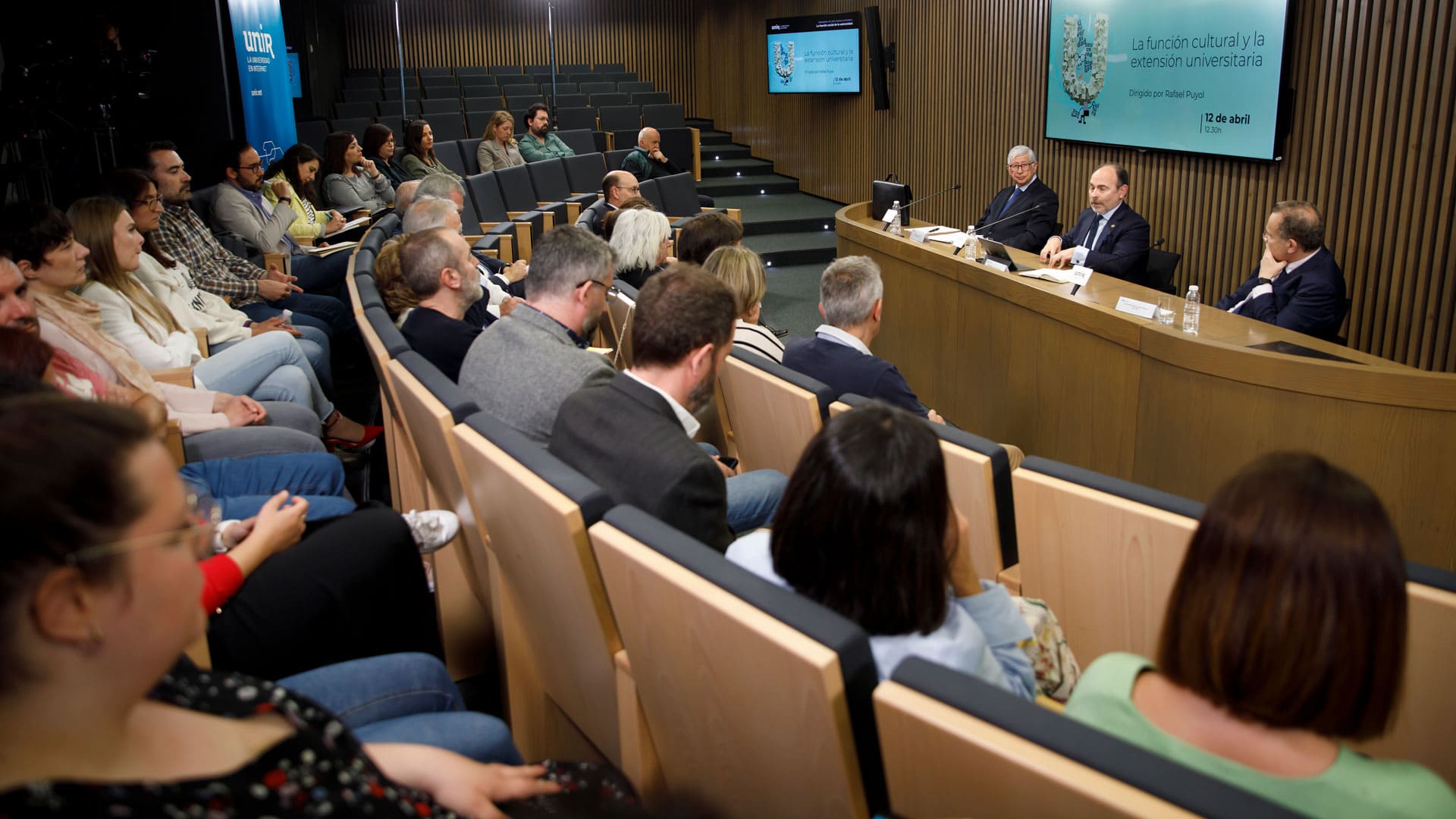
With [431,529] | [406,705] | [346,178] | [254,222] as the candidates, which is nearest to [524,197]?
[346,178]

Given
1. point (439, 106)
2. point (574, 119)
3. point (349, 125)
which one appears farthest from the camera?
point (574, 119)

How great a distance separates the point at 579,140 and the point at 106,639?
10.2m

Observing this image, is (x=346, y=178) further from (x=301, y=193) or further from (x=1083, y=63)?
(x=1083, y=63)

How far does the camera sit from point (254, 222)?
5.41 metres

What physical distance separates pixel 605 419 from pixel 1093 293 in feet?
9.02

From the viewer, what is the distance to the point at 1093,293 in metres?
4.03

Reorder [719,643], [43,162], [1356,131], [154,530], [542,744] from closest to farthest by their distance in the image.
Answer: [154,530], [719,643], [542,744], [1356,131], [43,162]

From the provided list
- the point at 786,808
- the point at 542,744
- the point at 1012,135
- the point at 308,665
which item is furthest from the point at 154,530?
the point at 1012,135

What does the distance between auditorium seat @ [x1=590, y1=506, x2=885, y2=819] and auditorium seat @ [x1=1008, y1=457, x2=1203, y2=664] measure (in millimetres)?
696

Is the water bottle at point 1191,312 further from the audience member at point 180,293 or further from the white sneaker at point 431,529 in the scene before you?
the audience member at point 180,293

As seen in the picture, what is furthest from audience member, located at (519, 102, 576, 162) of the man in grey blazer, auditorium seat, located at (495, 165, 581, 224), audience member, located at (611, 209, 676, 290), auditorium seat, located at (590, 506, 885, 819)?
auditorium seat, located at (590, 506, 885, 819)

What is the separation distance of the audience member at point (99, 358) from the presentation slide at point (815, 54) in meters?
8.44

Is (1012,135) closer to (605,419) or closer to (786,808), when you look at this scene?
(605,419)

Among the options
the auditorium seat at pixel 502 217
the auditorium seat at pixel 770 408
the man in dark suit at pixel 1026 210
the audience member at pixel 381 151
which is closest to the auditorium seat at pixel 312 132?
the audience member at pixel 381 151
